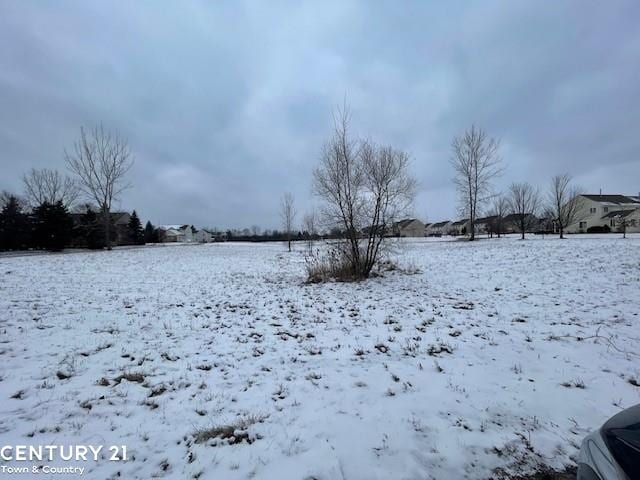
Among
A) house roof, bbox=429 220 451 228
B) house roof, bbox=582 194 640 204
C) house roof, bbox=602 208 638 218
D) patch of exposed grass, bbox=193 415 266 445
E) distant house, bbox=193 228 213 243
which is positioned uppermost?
house roof, bbox=582 194 640 204

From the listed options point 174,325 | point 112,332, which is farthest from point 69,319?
point 174,325

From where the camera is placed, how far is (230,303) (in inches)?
367

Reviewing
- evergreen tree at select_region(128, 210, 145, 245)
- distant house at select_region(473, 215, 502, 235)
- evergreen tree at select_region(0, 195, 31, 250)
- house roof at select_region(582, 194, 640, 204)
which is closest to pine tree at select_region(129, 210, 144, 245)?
evergreen tree at select_region(128, 210, 145, 245)

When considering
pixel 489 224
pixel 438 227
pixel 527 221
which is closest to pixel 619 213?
pixel 527 221

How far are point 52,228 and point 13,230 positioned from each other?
16.6 metres

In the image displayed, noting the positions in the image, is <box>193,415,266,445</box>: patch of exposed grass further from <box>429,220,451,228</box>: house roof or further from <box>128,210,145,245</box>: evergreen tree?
<box>429,220,451,228</box>: house roof

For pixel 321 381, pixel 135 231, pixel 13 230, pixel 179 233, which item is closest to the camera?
pixel 321 381

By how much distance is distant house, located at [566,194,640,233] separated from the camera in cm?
5519

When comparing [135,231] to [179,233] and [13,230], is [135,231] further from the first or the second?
[179,233]

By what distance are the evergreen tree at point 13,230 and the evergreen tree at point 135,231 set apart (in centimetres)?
1630

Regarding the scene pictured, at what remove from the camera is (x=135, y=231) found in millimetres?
59656

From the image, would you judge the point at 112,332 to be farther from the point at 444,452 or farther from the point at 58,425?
the point at 444,452

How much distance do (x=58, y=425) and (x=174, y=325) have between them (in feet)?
12.5

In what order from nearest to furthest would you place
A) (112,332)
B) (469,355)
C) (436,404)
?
(436,404), (469,355), (112,332)
